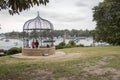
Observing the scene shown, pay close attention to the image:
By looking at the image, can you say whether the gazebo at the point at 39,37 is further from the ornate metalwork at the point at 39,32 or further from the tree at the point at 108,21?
the tree at the point at 108,21

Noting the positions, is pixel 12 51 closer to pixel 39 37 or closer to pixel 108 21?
pixel 39 37

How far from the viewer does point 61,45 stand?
33.4 metres

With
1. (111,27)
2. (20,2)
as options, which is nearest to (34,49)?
(20,2)

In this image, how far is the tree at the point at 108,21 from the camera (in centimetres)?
3669

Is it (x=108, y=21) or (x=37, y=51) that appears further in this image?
(x=108, y=21)

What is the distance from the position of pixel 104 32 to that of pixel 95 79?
29172mm

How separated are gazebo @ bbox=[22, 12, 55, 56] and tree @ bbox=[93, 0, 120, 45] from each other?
49.9ft

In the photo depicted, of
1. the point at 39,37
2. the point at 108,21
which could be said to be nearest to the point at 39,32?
the point at 39,37

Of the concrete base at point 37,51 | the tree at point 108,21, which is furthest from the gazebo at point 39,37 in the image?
the tree at point 108,21

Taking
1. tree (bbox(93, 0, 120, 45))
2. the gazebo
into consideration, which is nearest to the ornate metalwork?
the gazebo

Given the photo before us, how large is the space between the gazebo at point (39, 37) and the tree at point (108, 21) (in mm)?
15197

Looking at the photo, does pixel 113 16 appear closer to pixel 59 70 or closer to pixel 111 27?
pixel 111 27

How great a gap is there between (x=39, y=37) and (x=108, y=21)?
1714 cm

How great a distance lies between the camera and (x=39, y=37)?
79.9 ft
